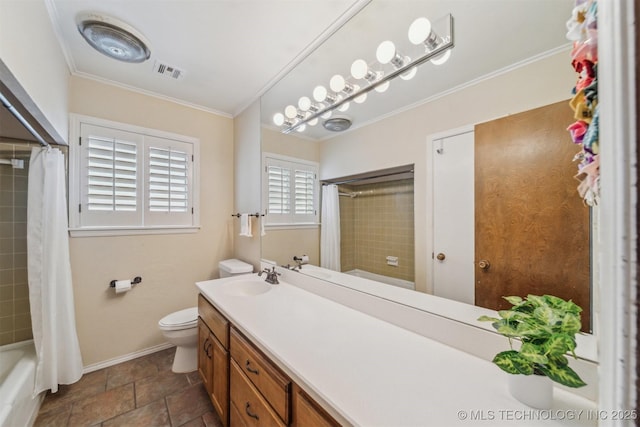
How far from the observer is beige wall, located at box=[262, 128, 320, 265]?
1.88 metres

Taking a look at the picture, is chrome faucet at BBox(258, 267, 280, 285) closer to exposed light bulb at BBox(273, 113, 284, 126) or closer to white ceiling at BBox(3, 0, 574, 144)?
white ceiling at BBox(3, 0, 574, 144)

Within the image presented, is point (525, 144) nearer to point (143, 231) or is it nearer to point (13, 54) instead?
point (13, 54)

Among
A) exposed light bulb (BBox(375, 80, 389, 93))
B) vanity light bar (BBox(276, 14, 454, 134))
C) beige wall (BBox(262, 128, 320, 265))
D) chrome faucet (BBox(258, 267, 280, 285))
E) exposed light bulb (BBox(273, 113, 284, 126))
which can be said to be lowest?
chrome faucet (BBox(258, 267, 280, 285))

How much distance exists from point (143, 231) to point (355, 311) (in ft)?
6.89

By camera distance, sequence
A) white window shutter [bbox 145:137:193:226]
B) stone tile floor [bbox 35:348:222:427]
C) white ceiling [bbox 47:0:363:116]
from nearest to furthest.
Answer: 1. white ceiling [bbox 47:0:363:116]
2. stone tile floor [bbox 35:348:222:427]
3. white window shutter [bbox 145:137:193:226]

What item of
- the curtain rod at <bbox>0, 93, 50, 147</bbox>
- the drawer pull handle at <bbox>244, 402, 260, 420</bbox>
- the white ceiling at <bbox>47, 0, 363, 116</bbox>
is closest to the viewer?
the drawer pull handle at <bbox>244, 402, 260, 420</bbox>

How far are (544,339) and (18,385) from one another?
259cm

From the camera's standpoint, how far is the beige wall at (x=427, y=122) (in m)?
0.82

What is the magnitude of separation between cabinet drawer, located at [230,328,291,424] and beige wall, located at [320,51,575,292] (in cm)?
73

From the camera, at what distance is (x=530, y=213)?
0.87 meters

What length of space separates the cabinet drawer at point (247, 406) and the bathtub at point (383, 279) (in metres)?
0.76

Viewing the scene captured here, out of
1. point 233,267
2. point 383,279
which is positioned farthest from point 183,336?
point 383,279

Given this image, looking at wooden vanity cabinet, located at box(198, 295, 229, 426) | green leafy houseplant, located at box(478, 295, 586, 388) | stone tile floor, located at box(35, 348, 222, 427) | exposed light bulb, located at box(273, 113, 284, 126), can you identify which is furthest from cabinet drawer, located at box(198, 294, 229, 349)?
exposed light bulb, located at box(273, 113, 284, 126)

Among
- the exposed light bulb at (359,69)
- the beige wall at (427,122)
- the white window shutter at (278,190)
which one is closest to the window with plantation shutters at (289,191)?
the white window shutter at (278,190)
